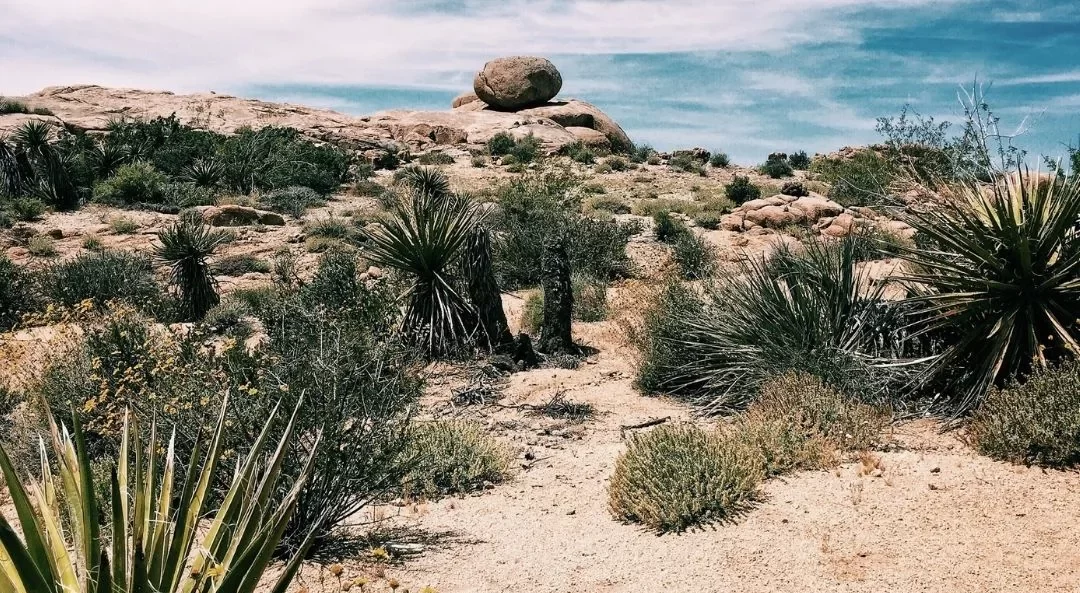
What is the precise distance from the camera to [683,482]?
568cm

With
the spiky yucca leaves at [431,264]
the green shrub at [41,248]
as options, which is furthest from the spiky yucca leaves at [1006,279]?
the green shrub at [41,248]

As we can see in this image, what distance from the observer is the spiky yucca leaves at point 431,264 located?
11188 millimetres

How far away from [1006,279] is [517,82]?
135 feet

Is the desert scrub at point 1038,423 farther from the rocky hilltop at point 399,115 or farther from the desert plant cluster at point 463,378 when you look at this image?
the rocky hilltop at point 399,115

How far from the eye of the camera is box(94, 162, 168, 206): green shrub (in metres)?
23.6

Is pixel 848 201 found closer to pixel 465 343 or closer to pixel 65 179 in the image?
pixel 465 343

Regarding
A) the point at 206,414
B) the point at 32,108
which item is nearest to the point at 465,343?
the point at 206,414

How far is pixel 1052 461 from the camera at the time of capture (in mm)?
5852

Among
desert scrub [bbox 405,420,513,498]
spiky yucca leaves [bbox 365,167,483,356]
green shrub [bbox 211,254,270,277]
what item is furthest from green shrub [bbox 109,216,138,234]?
desert scrub [bbox 405,420,513,498]

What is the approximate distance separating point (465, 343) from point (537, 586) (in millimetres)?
6330

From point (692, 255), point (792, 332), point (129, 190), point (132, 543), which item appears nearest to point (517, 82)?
point (129, 190)

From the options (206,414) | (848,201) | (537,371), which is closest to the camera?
(206,414)

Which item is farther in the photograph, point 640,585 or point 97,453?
point 97,453

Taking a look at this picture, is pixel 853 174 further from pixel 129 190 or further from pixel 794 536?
pixel 794 536
